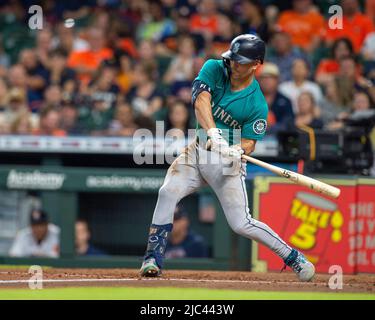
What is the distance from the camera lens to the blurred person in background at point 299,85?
42.8 feet

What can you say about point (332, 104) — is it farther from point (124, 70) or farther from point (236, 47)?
point (236, 47)

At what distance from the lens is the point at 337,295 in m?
7.93

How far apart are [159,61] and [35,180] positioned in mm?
3248

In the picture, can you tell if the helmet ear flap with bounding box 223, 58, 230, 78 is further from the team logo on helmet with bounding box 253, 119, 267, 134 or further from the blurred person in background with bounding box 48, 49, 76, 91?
the blurred person in background with bounding box 48, 49, 76, 91

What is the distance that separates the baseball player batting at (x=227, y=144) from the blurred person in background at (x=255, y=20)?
18.6 feet

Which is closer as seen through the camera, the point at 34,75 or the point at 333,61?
the point at 333,61

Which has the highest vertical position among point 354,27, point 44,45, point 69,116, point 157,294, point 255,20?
point 255,20

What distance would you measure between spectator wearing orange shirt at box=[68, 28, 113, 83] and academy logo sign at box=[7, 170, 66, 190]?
2884mm

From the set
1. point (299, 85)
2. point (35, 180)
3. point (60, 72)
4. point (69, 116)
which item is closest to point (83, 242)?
point (35, 180)

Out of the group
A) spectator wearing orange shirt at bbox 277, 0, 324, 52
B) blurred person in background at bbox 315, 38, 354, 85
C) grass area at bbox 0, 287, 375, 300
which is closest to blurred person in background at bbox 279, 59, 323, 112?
blurred person in background at bbox 315, 38, 354, 85

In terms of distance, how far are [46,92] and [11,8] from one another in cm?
268

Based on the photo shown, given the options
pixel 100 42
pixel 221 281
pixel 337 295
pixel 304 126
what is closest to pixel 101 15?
pixel 100 42

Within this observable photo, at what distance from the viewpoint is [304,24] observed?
14.2 metres
